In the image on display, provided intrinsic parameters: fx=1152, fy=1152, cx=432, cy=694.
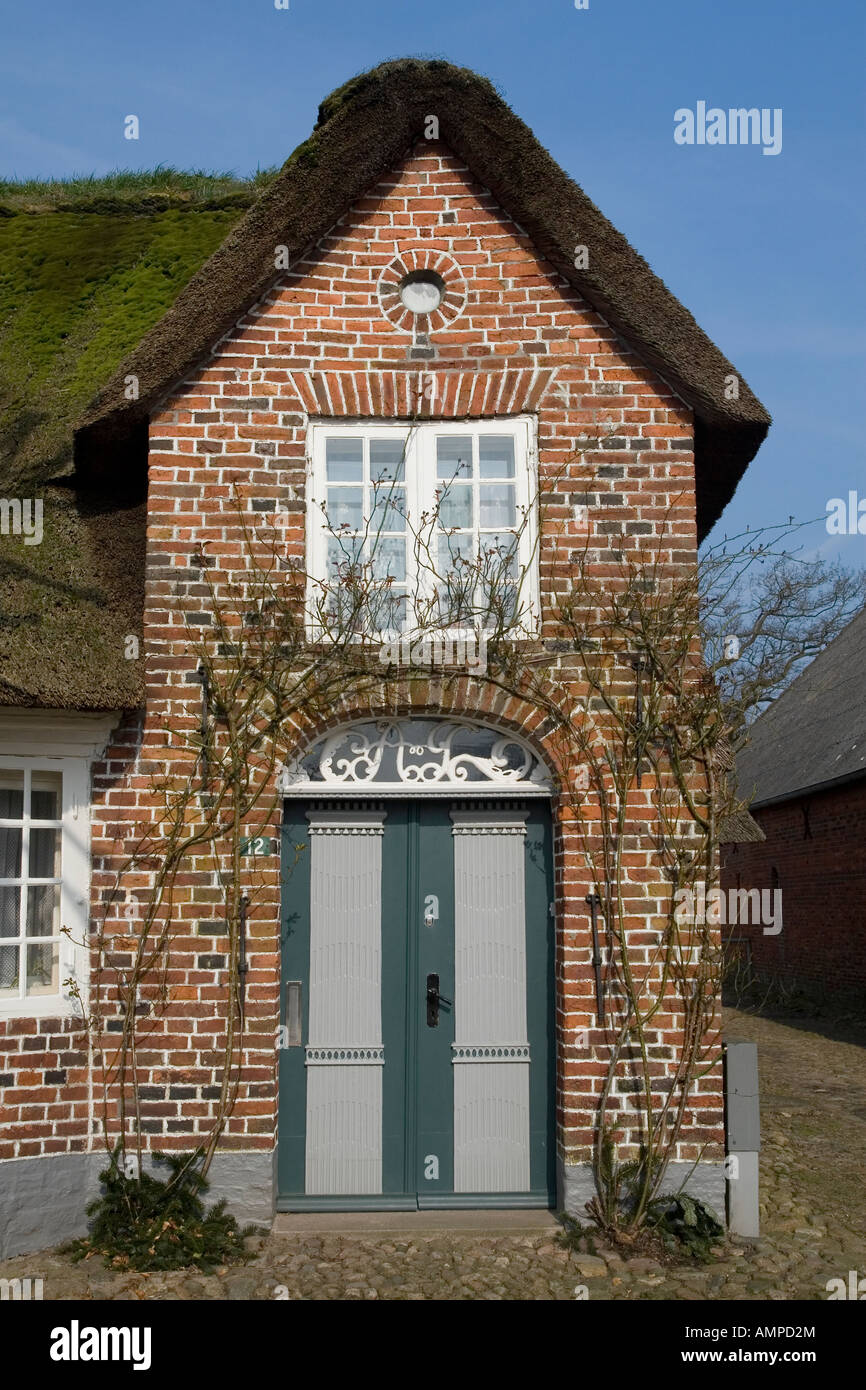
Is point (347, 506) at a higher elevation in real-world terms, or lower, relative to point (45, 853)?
higher

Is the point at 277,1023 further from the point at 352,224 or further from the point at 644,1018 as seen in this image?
the point at 352,224

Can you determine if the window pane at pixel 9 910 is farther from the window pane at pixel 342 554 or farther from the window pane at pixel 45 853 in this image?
the window pane at pixel 342 554

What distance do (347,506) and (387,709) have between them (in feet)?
4.14

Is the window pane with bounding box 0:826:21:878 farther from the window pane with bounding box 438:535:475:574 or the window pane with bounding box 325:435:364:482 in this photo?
the window pane with bounding box 438:535:475:574

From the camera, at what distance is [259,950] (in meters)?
6.33

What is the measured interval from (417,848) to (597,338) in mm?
3232

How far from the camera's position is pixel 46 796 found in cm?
646

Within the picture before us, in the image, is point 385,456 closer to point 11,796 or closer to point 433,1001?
point 11,796

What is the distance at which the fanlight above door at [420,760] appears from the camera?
6.69 meters

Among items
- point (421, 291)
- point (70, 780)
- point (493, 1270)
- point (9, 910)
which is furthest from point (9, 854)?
point (421, 291)

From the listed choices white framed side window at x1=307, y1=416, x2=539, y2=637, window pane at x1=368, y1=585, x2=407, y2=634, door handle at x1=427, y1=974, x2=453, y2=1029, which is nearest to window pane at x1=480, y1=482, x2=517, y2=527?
white framed side window at x1=307, y1=416, x2=539, y2=637

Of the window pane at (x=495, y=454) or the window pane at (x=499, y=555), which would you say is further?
the window pane at (x=495, y=454)

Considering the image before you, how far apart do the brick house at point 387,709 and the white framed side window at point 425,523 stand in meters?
0.03

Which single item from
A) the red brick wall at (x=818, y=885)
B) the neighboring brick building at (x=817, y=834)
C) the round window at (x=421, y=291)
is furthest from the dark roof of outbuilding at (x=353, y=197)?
the red brick wall at (x=818, y=885)
